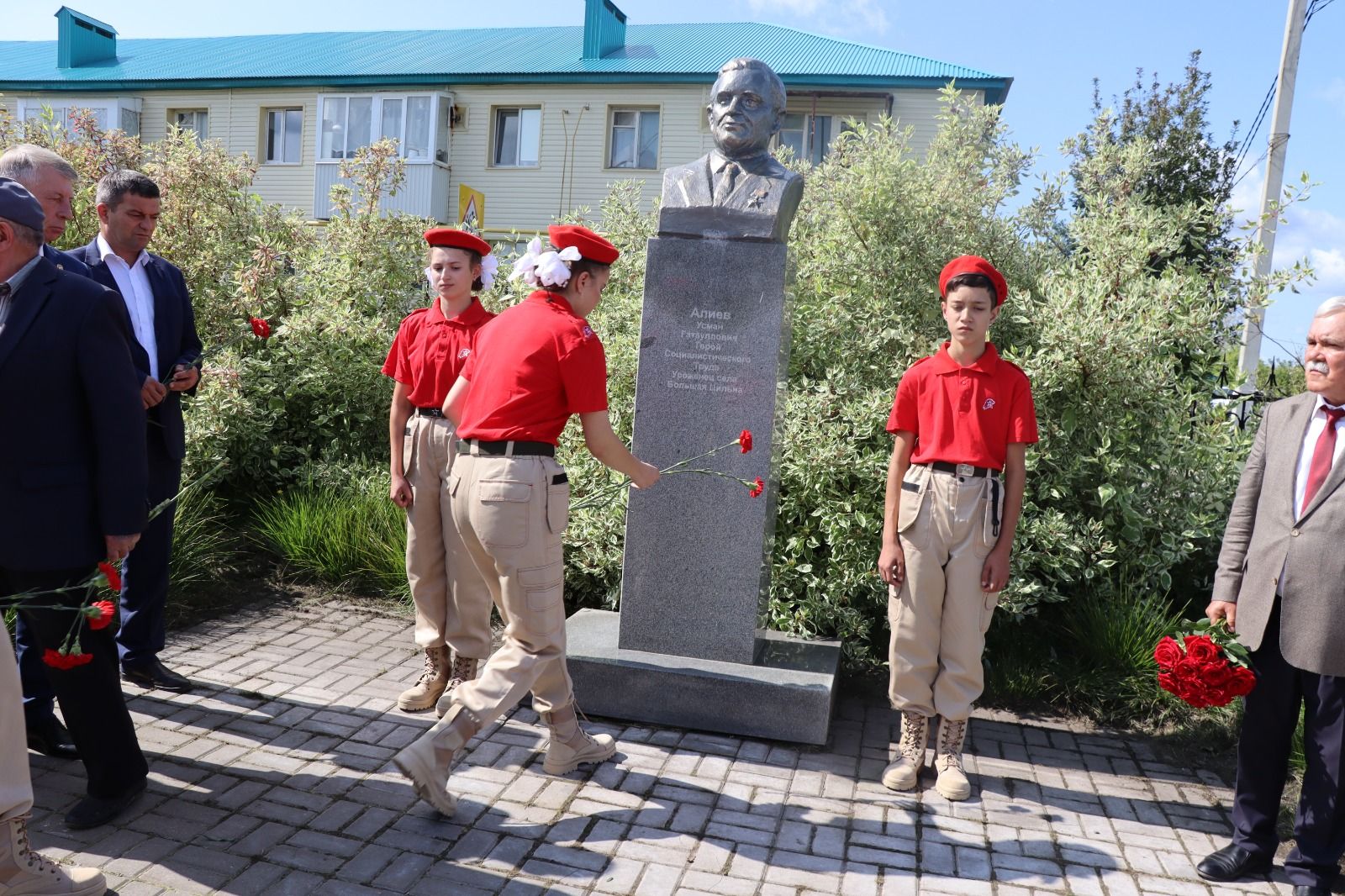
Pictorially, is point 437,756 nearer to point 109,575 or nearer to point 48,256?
point 109,575

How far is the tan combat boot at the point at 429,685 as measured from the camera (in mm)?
4555

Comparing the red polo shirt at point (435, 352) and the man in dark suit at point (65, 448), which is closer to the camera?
the man in dark suit at point (65, 448)

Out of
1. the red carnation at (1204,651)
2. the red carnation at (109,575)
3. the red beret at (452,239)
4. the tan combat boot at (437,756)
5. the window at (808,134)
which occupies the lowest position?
the tan combat boot at (437,756)

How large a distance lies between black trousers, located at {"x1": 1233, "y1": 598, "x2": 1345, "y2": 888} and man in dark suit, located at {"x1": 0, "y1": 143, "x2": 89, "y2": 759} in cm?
423

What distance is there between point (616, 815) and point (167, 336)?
9.42 ft

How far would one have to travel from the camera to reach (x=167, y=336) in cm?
450

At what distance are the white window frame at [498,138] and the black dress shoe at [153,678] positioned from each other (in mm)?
18301

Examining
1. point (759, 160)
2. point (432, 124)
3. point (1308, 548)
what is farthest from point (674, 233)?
point (432, 124)

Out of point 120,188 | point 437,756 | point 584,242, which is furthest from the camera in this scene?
point 120,188

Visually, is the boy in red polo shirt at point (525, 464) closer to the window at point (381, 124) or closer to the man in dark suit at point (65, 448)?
the man in dark suit at point (65, 448)

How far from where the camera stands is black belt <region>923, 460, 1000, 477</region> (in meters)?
3.90

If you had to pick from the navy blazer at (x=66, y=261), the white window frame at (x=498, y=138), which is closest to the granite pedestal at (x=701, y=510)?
the navy blazer at (x=66, y=261)

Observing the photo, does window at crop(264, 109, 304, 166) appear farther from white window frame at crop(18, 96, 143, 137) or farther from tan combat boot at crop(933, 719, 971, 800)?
tan combat boot at crop(933, 719, 971, 800)

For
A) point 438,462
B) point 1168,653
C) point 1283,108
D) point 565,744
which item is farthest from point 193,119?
point 1168,653
